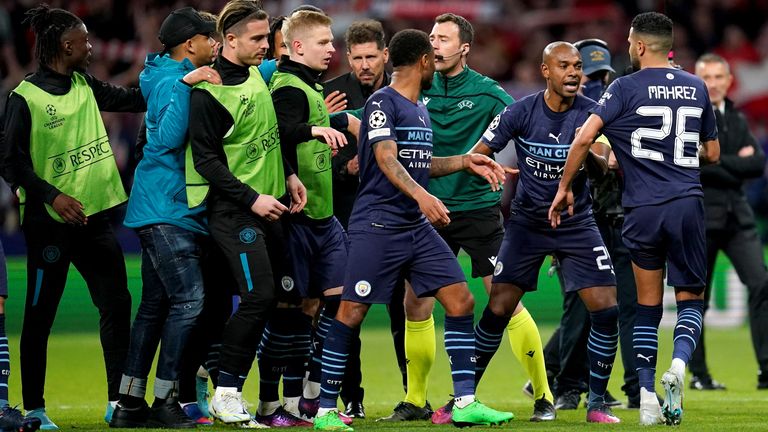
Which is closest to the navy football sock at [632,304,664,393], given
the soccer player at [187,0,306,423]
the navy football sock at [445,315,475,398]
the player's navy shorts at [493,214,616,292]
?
the player's navy shorts at [493,214,616,292]

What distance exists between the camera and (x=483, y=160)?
728 centimetres

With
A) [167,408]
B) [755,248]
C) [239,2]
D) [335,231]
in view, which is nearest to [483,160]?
[335,231]

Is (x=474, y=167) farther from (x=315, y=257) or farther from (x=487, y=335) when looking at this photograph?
(x=487, y=335)

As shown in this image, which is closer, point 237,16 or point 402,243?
point 402,243

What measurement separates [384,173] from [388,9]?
13.7 metres

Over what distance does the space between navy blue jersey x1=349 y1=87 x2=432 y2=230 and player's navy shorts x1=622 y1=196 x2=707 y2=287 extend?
1.30 m

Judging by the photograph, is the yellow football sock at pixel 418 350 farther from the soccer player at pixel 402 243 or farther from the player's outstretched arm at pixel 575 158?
the player's outstretched arm at pixel 575 158

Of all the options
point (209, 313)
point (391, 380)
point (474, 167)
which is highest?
point (474, 167)

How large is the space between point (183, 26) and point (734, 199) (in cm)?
555

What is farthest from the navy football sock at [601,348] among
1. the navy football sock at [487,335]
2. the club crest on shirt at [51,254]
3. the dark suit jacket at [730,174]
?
the dark suit jacket at [730,174]

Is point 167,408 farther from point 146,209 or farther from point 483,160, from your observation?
point 483,160

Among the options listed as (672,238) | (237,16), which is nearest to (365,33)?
(237,16)

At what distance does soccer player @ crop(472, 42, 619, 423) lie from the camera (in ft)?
25.4

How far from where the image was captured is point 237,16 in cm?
734
